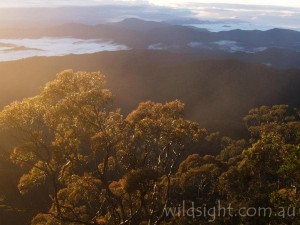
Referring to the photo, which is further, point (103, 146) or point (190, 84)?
point (190, 84)

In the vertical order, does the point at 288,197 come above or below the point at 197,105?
above

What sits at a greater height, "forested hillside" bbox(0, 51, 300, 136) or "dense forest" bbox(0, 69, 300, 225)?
"dense forest" bbox(0, 69, 300, 225)

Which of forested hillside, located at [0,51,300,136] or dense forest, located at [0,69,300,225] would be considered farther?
forested hillside, located at [0,51,300,136]

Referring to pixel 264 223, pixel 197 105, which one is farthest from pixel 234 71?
pixel 264 223

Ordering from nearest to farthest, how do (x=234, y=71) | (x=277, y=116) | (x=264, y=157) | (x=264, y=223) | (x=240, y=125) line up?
(x=264, y=223)
(x=264, y=157)
(x=277, y=116)
(x=240, y=125)
(x=234, y=71)

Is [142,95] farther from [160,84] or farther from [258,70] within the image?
[258,70]

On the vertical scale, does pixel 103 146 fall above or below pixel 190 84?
above

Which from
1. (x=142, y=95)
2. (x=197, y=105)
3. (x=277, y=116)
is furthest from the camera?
(x=142, y=95)

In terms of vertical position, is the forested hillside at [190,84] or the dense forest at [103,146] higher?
the dense forest at [103,146]

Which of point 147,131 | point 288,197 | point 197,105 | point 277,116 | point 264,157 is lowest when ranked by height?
point 197,105

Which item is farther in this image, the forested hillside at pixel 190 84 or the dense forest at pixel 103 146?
the forested hillside at pixel 190 84

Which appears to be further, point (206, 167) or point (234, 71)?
point (234, 71)
